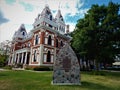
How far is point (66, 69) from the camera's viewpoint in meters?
9.71

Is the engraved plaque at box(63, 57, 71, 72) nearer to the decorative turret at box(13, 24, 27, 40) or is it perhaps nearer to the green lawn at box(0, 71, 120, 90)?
the green lawn at box(0, 71, 120, 90)

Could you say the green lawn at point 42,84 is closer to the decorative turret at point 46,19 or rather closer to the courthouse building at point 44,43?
the courthouse building at point 44,43

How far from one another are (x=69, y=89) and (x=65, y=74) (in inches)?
74.4

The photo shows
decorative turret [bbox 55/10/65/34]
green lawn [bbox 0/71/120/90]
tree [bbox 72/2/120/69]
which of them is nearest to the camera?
green lawn [bbox 0/71/120/90]

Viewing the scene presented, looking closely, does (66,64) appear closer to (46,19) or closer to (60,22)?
(46,19)

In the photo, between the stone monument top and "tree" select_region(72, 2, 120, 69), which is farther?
"tree" select_region(72, 2, 120, 69)

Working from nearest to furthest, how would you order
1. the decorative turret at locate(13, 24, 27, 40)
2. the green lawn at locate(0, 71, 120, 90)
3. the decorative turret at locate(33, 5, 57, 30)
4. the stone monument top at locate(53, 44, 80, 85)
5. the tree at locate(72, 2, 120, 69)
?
the green lawn at locate(0, 71, 120, 90)
the stone monument top at locate(53, 44, 80, 85)
the tree at locate(72, 2, 120, 69)
the decorative turret at locate(33, 5, 57, 30)
the decorative turret at locate(13, 24, 27, 40)

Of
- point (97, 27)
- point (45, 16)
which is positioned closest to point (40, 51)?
point (45, 16)

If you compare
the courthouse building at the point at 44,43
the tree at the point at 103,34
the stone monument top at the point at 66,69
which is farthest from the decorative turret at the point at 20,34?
the stone monument top at the point at 66,69

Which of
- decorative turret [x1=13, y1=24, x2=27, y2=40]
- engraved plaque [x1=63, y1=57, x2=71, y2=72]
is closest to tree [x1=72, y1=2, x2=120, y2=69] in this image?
engraved plaque [x1=63, y1=57, x2=71, y2=72]

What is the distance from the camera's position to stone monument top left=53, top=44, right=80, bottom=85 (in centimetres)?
955

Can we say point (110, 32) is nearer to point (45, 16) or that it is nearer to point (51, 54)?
point (51, 54)

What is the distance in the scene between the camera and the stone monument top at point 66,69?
9.55 m

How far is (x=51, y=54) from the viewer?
29.4 meters
